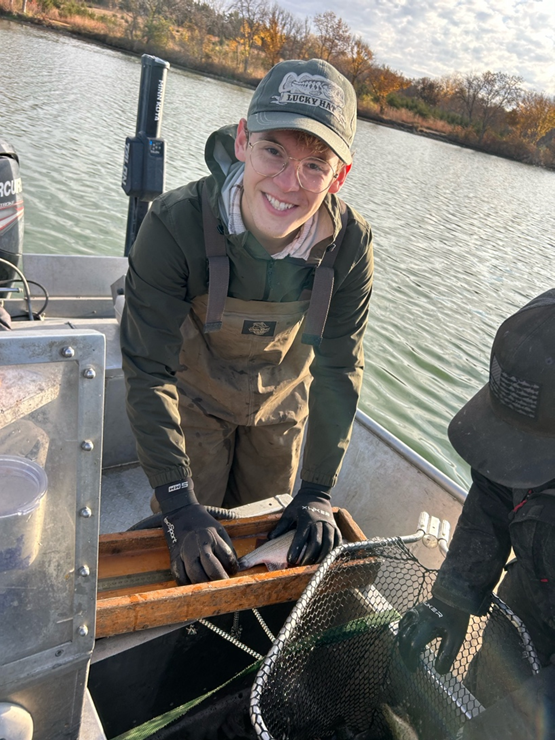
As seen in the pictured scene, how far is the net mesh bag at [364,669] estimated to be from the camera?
1493 millimetres

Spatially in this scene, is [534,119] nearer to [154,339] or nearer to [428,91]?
[428,91]

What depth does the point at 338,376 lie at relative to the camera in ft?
7.11

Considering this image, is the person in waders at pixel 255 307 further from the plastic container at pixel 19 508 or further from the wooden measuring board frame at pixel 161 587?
→ the plastic container at pixel 19 508

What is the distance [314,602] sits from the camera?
1635 millimetres

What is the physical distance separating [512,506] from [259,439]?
1.05 m

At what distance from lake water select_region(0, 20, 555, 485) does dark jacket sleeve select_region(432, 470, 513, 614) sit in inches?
147

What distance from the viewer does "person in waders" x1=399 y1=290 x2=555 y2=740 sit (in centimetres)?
129

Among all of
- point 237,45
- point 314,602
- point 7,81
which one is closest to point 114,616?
point 314,602

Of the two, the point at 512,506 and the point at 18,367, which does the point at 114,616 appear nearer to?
the point at 18,367

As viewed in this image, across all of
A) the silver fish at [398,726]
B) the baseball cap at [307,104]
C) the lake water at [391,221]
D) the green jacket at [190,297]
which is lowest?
the lake water at [391,221]

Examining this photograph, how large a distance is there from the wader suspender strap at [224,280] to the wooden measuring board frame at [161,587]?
2.26ft

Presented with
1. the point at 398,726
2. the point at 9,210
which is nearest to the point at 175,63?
the point at 9,210

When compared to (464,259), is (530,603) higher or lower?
higher

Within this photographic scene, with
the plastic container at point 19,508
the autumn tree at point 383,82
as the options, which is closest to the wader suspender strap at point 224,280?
the plastic container at point 19,508
